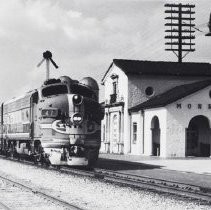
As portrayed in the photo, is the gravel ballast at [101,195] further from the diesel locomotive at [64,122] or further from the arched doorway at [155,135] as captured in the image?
the arched doorway at [155,135]

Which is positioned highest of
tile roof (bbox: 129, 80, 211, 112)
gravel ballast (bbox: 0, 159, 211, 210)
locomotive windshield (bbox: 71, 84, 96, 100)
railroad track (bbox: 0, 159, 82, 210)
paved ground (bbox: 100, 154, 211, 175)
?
tile roof (bbox: 129, 80, 211, 112)

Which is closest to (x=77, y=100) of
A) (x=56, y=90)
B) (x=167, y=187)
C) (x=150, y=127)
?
(x=56, y=90)

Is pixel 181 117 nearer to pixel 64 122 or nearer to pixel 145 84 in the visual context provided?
pixel 145 84

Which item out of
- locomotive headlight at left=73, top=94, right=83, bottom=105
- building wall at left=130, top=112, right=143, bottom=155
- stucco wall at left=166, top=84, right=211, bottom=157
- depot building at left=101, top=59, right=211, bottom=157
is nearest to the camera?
locomotive headlight at left=73, top=94, right=83, bottom=105

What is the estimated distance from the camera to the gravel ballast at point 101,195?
462 inches

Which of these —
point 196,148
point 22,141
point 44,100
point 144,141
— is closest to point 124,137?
point 144,141

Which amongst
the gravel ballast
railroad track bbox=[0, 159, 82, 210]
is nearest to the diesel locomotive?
the gravel ballast

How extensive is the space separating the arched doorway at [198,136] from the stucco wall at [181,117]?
220 centimetres

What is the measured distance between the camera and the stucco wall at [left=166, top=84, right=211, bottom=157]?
36.2 m

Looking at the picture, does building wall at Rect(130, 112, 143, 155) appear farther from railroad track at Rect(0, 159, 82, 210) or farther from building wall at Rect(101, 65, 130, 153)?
railroad track at Rect(0, 159, 82, 210)

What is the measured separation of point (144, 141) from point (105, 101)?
9.01 meters

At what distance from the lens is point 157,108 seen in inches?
1490

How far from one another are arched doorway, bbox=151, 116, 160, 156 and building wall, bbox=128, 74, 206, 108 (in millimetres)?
3368

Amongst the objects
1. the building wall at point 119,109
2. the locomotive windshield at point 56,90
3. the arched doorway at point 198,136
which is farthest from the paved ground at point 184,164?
the building wall at point 119,109
